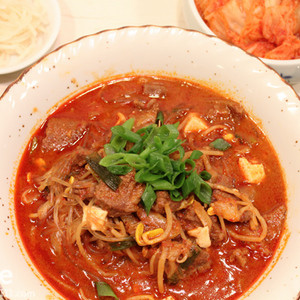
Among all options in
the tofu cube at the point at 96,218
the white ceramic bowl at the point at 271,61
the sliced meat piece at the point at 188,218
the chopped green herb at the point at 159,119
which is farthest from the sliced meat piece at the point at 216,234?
the white ceramic bowl at the point at 271,61

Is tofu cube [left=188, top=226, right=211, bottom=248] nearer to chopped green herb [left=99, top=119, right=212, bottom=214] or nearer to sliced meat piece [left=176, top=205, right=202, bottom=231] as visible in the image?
sliced meat piece [left=176, top=205, right=202, bottom=231]

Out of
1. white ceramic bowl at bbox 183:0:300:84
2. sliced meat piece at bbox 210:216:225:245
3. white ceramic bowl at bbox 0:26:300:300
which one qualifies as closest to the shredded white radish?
white ceramic bowl at bbox 0:26:300:300

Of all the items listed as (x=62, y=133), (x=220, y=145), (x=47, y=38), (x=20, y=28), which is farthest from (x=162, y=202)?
(x=20, y=28)

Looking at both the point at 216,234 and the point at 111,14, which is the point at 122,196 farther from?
the point at 111,14

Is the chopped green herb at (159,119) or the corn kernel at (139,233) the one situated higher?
the chopped green herb at (159,119)

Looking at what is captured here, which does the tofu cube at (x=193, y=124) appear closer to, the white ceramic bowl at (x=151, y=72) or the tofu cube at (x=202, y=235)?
the white ceramic bowl at (x=151, y=72)

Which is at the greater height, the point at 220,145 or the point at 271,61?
the point at 271,61

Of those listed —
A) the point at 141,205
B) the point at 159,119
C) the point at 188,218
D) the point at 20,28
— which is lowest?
the point at 188,218
